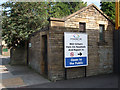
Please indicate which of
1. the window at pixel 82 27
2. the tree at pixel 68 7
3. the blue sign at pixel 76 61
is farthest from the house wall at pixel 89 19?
the tree at pixel 68 7

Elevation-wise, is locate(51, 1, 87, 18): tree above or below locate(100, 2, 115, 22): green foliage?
above

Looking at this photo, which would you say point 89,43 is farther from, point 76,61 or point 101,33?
point 76,61

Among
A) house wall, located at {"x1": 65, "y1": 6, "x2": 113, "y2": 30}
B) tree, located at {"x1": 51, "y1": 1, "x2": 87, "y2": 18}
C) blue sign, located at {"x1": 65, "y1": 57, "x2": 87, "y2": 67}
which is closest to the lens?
blue sign, located at {"x1": 65, "y1": 57, "x2": 87, "y2": 67}

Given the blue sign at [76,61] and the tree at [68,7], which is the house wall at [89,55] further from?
the tree at [68,7]

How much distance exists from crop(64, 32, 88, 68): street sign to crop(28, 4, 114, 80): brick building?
0.33 metres

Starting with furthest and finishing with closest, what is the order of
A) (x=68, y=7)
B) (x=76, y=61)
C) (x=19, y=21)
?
(x=68, y=7) → (x=19, y=21) → (x=76, y=61)

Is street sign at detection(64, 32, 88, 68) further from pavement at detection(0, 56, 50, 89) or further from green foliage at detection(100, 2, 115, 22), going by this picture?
green foliage at detection(100, 2, 115, 22)

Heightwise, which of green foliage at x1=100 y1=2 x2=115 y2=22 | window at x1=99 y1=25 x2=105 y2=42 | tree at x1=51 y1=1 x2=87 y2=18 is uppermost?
tree at x1=51 y1=1 x2=87 y2=18

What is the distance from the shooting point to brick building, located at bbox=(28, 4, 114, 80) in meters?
8.62

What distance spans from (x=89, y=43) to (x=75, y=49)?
4.81 ft

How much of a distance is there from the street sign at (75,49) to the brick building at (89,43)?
326mm

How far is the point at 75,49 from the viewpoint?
29.8 feet

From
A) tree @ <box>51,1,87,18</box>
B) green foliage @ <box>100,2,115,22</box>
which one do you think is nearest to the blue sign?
green foliage @ <box>100,2,115,22</box>

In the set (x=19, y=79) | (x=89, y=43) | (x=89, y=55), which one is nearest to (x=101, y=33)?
(x=89, y=43)
